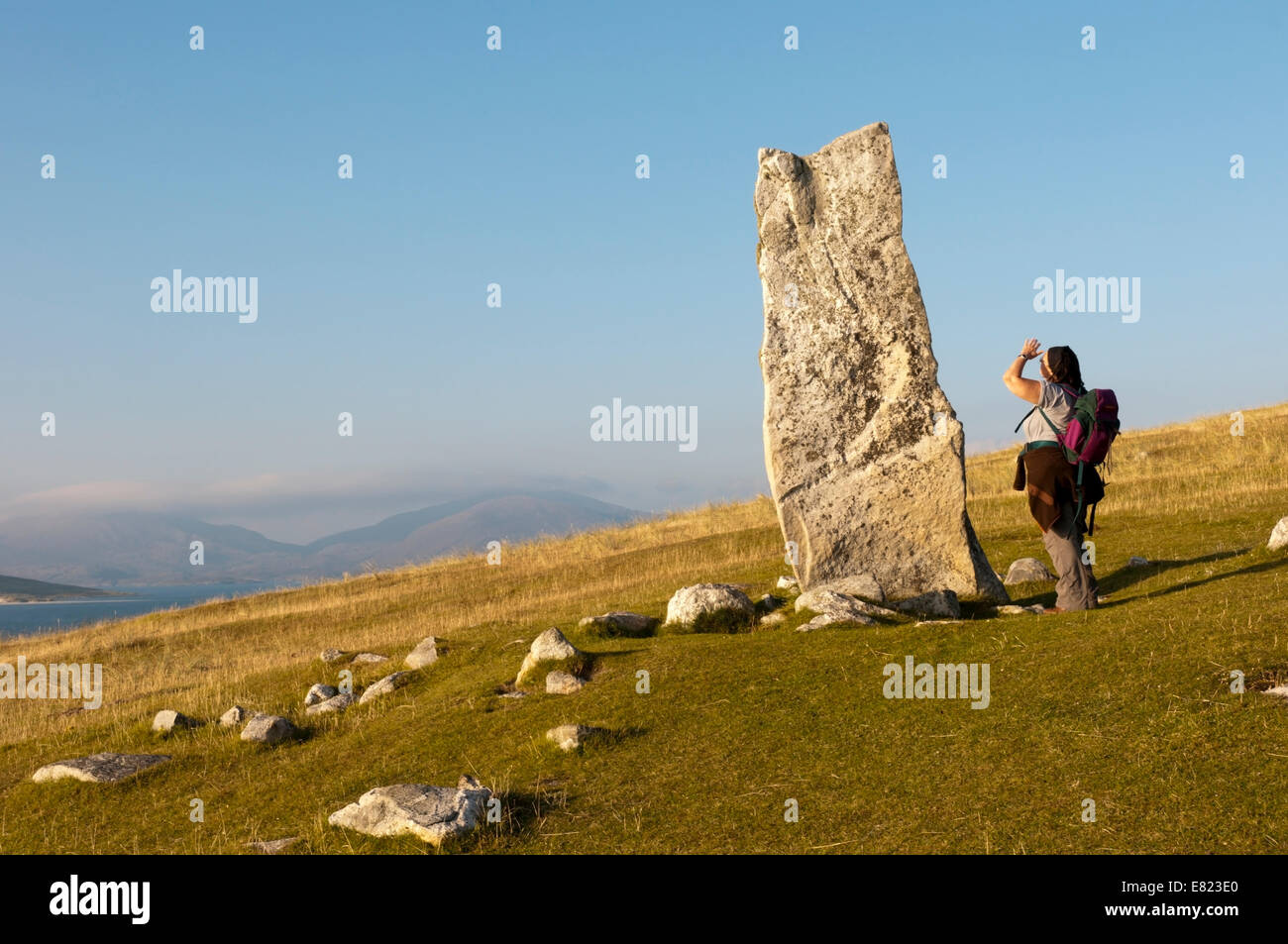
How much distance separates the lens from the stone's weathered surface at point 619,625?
1712cm

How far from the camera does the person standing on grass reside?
48.1ft

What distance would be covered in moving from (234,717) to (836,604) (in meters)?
9.58

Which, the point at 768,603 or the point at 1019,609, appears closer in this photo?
the point at 1019,609

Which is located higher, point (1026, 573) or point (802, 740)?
point (1026, 573)

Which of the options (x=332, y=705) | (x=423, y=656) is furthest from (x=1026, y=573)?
(x=332, y=705)

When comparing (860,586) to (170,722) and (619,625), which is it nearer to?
(619,625)

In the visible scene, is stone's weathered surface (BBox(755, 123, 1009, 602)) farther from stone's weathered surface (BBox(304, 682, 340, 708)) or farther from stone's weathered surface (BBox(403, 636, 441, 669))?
stone's weathered surface (BBox(304, 682, 340, 708))

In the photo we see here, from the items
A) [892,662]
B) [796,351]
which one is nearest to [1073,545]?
[892,662]

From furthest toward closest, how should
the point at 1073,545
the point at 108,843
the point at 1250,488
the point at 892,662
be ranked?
the point at 1250,488 < the point at 1073,545 < the point at 892,662 < the point at 108,843

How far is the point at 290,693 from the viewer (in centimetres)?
1872

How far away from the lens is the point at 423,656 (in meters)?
18.4

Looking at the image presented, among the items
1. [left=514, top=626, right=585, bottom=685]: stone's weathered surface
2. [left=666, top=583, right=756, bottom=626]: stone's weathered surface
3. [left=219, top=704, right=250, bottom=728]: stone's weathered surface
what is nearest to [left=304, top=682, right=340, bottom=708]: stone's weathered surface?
[left=219, top=704, right=250, bottom=728]: stone's weathered surface
